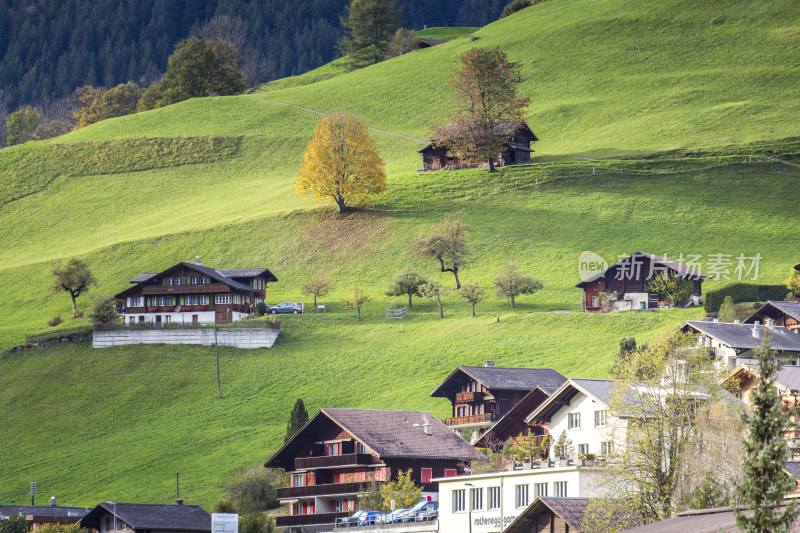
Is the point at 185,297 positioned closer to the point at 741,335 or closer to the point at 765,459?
the point at 741,335

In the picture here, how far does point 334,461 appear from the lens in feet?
198

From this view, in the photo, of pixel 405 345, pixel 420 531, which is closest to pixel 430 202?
pixel 405 345

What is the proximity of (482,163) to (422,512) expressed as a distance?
3617 inches

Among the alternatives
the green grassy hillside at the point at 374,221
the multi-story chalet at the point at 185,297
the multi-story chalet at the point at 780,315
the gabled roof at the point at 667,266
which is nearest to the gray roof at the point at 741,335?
the multi-story chalet at the point at 780,315

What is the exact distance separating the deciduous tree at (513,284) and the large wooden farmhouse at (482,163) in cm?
3917

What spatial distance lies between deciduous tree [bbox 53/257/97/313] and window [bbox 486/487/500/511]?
224ft

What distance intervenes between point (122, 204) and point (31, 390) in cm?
6385

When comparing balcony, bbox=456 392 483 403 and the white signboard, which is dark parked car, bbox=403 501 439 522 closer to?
the white signboard

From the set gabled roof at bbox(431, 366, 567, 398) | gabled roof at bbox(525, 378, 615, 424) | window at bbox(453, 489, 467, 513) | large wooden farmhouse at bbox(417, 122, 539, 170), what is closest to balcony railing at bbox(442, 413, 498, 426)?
gabled roof at bbox(431, 366, 567, 398)

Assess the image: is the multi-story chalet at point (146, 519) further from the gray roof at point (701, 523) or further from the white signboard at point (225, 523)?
the gray roof at point (701, 523)

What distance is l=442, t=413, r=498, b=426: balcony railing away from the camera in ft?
228

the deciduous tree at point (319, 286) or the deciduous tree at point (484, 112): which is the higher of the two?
the deciduous tree at point (484, 112)

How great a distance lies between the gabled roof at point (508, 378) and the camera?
229 feet

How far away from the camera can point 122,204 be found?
146000 mm
